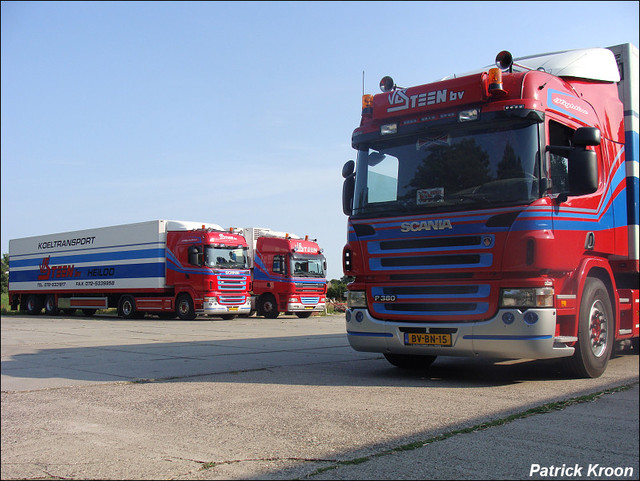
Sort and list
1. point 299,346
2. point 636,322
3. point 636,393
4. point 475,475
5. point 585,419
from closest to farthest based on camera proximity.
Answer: point 475,475
point 585,419
point 636,393
point 636,322
point 299,346

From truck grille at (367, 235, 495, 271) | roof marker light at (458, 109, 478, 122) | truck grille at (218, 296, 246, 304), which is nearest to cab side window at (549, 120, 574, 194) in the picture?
roof marker light at (458, 109, 478, 122)

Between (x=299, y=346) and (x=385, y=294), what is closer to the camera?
(x=385, y=294)

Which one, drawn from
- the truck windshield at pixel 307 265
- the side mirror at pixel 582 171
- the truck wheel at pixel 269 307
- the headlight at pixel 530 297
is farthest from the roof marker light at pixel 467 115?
the truck wheel at pixel 269 307

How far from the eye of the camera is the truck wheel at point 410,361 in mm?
8742

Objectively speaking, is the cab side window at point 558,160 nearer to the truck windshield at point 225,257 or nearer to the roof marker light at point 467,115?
the roof marker light at point 467,115

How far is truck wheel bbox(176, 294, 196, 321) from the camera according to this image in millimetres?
24767

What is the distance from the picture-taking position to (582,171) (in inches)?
273

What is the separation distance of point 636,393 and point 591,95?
370 centimetres

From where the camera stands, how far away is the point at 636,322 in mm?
8555

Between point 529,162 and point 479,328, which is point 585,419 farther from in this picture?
point 529,162

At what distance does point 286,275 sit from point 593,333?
1922cm

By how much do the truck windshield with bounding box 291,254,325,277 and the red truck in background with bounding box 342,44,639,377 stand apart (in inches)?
714

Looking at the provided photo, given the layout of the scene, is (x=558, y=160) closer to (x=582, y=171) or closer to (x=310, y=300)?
(x=582, y=171)

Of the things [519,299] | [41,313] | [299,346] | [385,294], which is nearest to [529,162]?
[519,299]
